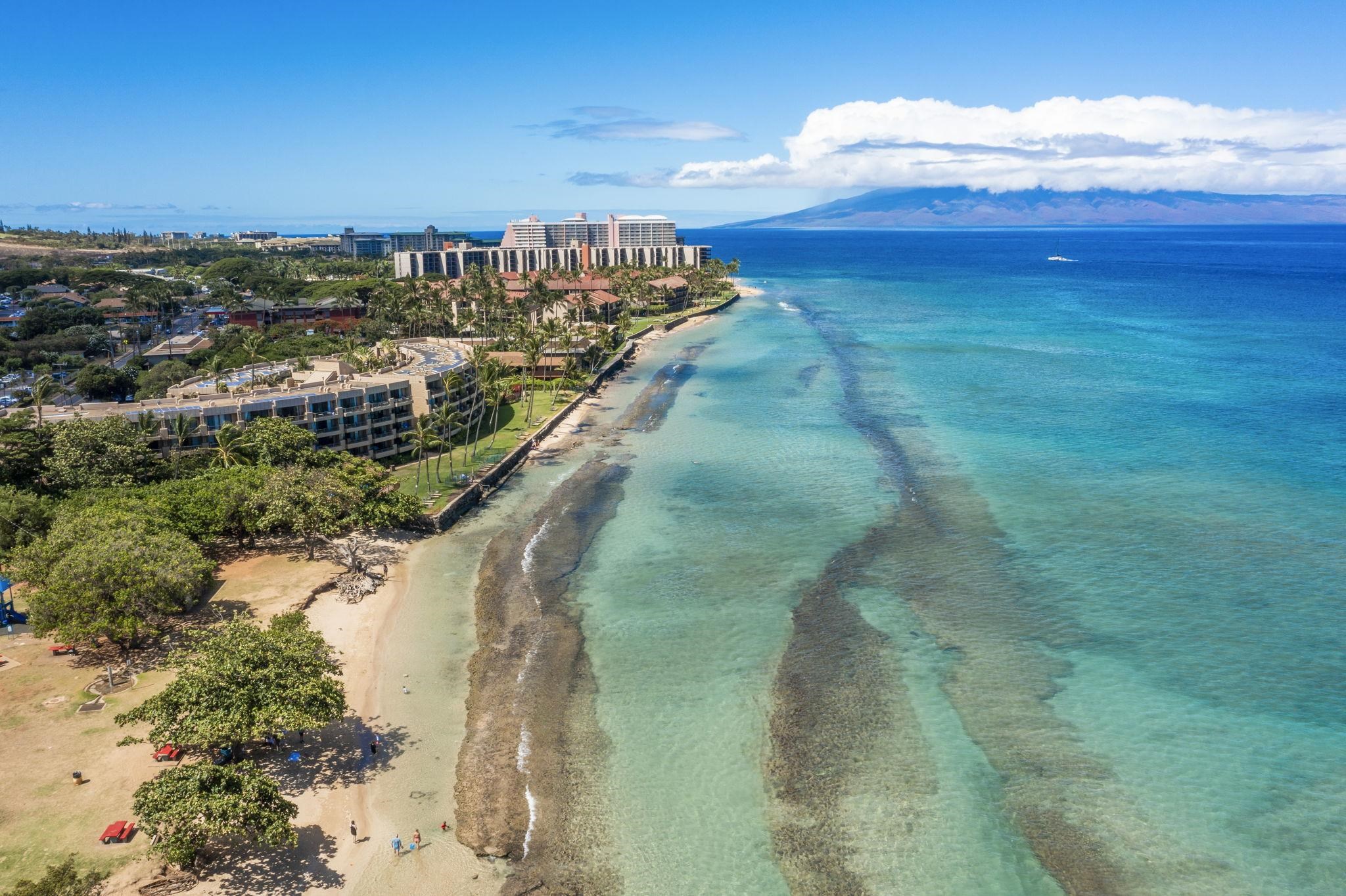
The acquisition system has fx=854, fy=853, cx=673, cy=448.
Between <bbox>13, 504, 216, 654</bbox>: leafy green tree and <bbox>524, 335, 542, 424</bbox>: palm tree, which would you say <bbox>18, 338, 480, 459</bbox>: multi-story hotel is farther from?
<bbox>13, 504, 216, 654</bbox>: leafy green tree

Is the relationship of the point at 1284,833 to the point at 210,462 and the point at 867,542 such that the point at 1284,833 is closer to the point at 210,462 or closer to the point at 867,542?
the point at 867,542

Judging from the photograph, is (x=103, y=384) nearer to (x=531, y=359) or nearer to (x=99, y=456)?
(x=99, y=456)

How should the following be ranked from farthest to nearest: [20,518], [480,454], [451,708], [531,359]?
1. [531,359]
2. [480,454]
3. [20,518]
4. [451,708]

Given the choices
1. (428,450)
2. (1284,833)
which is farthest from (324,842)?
(428,450)

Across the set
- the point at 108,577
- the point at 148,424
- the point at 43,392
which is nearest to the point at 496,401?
the point at 148,424

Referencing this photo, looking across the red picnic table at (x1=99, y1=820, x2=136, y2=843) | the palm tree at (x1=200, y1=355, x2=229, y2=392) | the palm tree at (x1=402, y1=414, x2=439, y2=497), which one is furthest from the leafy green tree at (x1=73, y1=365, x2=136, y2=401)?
the red picnic table at (x1=99, y1=820, x2=136, y2=843)

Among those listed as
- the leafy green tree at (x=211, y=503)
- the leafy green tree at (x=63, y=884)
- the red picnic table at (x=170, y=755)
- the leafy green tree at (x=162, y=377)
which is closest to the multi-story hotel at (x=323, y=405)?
the leafy green tree at (x=211, y=503)
